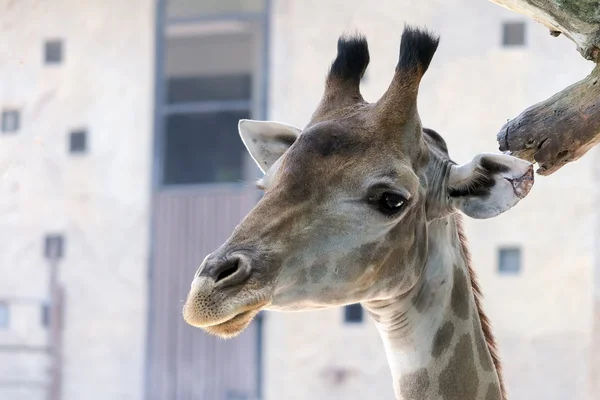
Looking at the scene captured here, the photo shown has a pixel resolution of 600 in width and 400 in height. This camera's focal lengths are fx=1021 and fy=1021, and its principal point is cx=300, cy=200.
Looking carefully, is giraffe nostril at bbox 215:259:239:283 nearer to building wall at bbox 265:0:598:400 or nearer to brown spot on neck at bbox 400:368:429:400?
brown spot on neck at bbox 400:368:429:400

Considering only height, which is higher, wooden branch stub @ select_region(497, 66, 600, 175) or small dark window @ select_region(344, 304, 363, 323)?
wooden branch stub @ select_region(497, 66, 600, 175)

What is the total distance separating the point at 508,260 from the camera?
Answer: 9883 mm

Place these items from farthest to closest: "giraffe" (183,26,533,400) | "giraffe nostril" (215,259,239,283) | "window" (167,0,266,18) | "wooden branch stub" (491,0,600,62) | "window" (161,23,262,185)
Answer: "window" (161,23,262,185) → "window" (167,0,266,18) → "wooden branch stub" (491,0,600,62) → "giraffe" (183,26,533,400) → "giraffe nostril" (215,259,239,283)

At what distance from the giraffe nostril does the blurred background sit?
313 inches

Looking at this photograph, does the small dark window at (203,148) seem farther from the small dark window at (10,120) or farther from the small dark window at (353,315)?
the small dark window at (353,315)

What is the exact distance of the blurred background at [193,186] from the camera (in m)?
9.84

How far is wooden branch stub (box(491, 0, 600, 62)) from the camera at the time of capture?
2.64 meters

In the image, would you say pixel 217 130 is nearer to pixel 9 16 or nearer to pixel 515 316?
pixel 9 16

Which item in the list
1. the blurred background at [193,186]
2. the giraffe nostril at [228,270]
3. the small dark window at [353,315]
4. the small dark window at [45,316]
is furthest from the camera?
the small dark window at [45,316]

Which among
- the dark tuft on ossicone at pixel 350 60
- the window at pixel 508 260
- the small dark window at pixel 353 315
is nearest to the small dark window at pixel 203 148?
the small dark window at pixel 353 315

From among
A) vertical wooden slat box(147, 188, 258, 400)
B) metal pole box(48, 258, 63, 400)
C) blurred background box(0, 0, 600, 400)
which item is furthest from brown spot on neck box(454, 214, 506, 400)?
metal pole box(48, 258, 63, 400)

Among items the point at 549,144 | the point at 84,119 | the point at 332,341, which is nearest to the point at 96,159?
the point at 84,119

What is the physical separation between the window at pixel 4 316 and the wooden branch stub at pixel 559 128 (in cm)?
946

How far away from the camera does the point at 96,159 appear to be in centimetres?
1134
